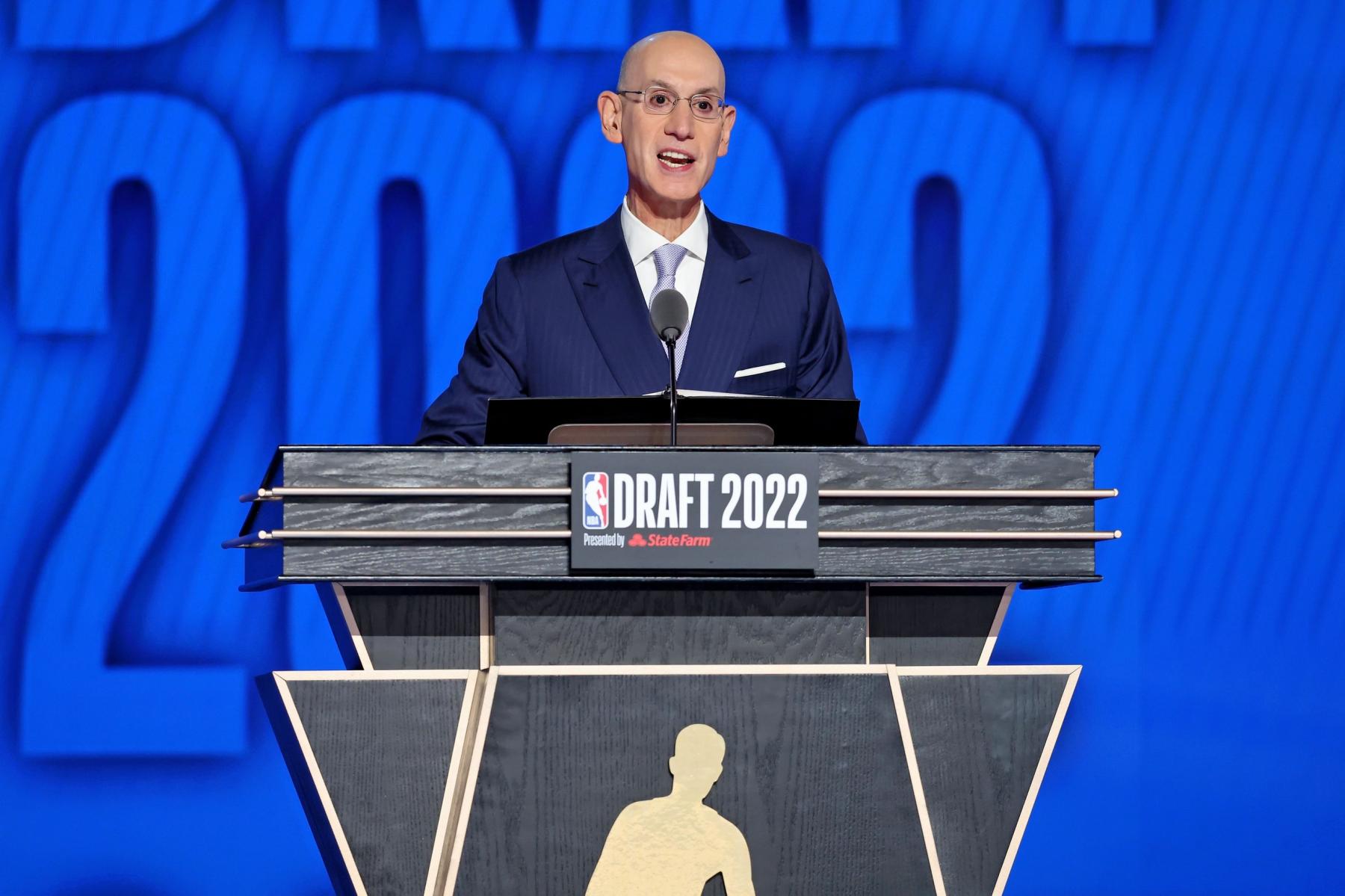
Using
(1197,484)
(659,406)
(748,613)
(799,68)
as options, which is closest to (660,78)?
(659,406)

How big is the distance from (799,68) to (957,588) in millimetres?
2632

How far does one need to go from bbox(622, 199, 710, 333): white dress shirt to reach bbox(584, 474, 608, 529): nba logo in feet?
3.10

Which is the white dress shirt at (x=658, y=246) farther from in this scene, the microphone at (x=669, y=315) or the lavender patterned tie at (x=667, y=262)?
the microphone at (x=669, y=315)

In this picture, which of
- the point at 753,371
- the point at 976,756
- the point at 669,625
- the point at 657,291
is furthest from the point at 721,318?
the point at 976,756

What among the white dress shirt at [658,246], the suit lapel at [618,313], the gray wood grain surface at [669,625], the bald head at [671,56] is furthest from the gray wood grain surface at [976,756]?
the bald head at [671,56]

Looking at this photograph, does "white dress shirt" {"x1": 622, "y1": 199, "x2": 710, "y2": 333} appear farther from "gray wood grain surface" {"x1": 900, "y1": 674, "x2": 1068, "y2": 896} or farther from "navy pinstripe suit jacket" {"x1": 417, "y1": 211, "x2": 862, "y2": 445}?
"gray wood grain surface" {"x1": 900, "y1": 674, "x2": 1068, "y2": 896}

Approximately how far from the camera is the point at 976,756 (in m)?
1.92

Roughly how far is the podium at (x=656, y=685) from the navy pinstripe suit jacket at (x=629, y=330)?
714 millimetres

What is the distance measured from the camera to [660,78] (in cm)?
278

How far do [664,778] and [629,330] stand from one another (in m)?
1.00

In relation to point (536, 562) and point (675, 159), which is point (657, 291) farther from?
point (536, 562)

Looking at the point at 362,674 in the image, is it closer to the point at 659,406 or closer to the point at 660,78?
the point at 659,406

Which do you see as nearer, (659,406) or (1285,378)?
(659,406)

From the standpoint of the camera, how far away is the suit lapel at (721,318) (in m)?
2.60
